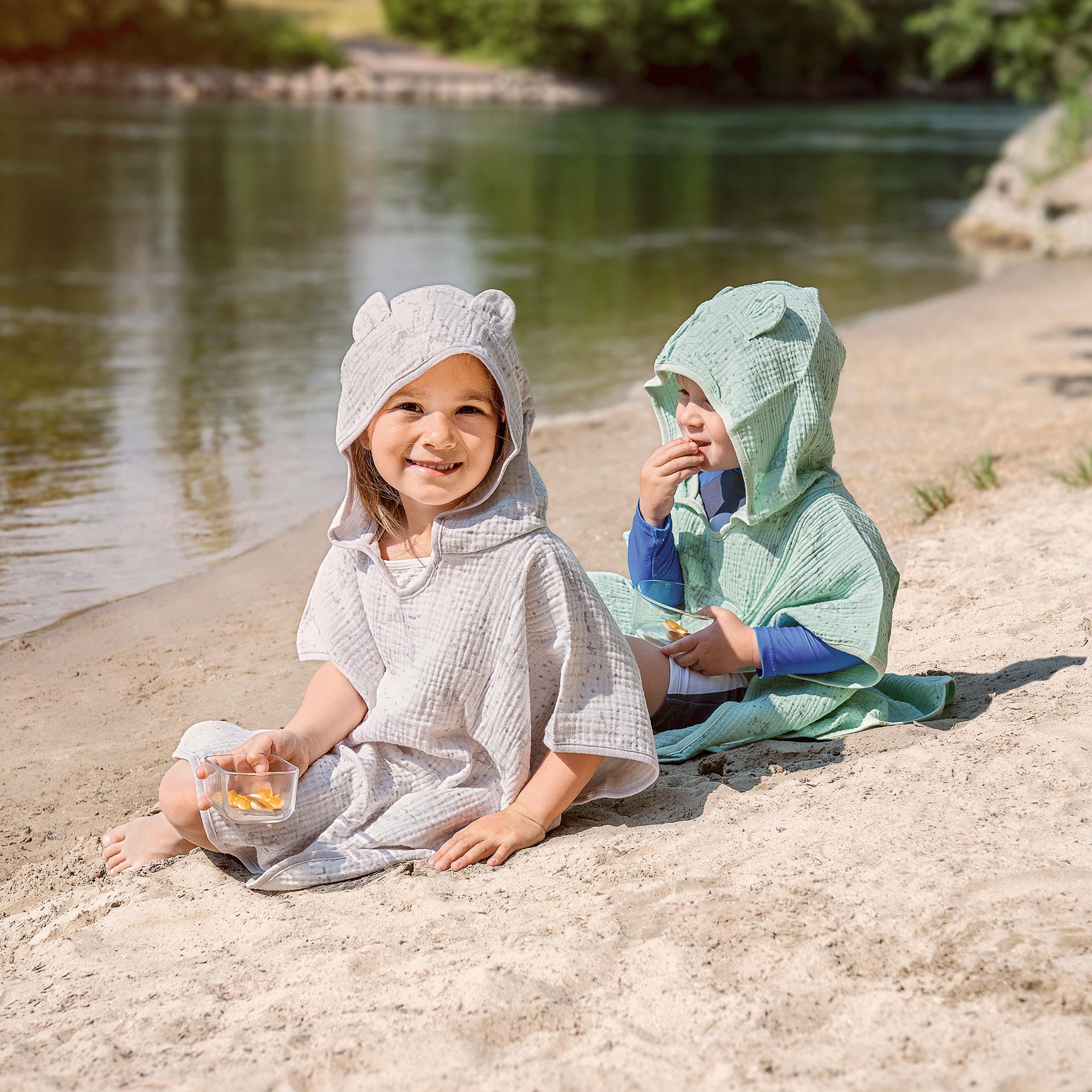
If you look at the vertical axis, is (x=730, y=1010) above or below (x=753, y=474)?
below

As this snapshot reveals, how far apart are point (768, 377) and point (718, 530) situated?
0.52m

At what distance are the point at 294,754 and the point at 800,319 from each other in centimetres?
164

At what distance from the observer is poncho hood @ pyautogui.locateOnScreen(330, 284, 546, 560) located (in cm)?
289

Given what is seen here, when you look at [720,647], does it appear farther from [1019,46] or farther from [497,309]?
[1019,46]

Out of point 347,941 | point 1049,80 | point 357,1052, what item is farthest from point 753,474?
point 1049,80

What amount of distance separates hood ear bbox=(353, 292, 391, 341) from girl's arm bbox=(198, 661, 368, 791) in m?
0.80

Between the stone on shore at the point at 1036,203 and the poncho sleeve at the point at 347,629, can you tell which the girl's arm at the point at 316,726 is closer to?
the poncho sleeve at the point at 347,629

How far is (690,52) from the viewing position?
183 ft

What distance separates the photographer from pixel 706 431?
3.49 m

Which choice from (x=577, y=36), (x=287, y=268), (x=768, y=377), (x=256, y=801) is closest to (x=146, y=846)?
(x=256, y=801)

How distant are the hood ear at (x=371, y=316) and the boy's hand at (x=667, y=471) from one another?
0.81m

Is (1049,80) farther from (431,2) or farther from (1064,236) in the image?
(431,2)

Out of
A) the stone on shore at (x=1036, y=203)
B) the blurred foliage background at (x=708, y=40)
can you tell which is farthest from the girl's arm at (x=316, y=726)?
the blurred foliage background at (x=708, y=40)

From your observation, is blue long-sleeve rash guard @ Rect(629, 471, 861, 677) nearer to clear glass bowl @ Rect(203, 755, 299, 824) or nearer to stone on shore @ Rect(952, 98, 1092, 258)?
clear glass bowl @ Rect(203, 755, 299, 824)
